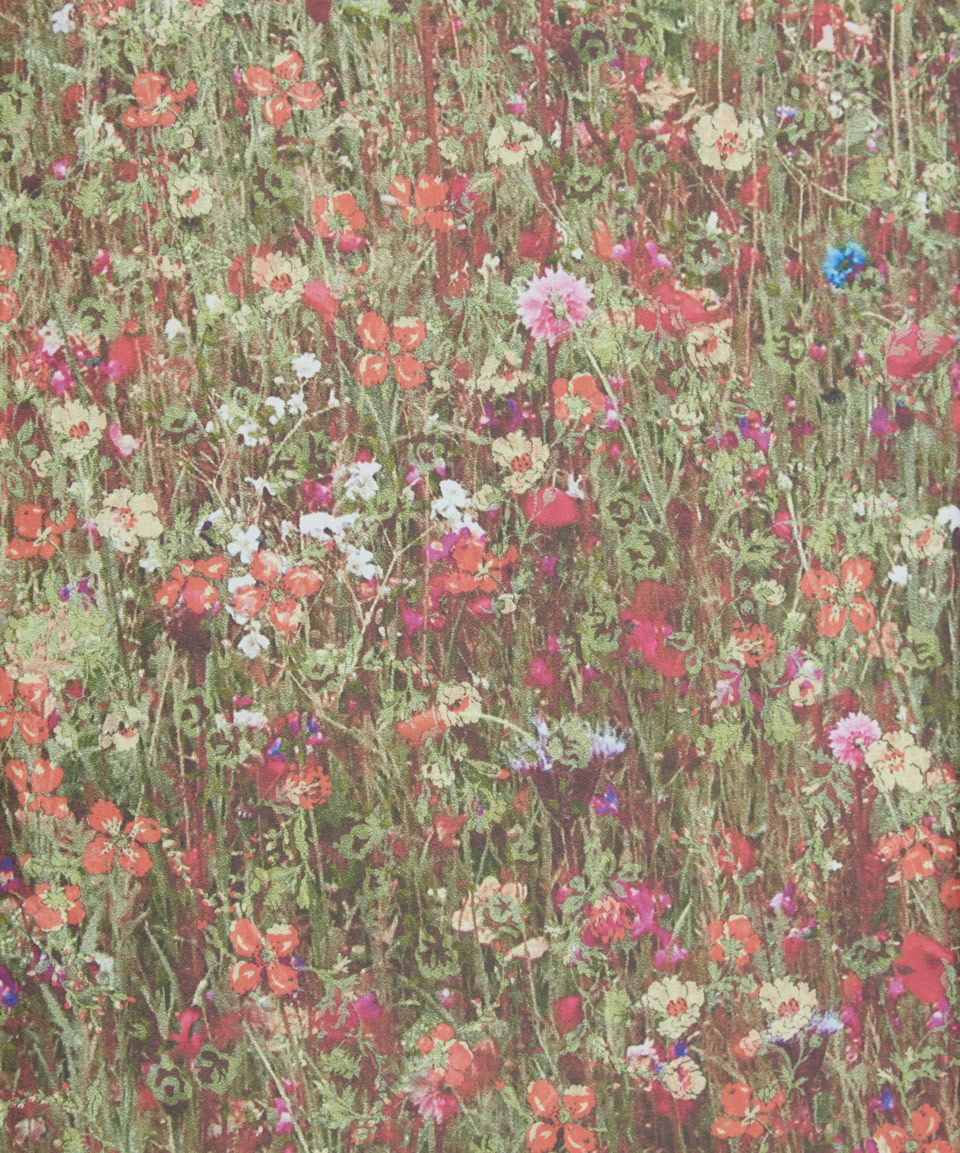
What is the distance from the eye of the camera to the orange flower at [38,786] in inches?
41.3

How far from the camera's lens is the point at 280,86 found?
3.44 feet

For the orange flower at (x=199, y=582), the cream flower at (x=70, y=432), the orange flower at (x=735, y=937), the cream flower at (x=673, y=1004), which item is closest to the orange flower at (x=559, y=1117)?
the cream flower at (x=673, y=1004)

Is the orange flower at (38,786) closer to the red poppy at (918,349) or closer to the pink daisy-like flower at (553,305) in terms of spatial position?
the pink daisy-like flower at (553,305)

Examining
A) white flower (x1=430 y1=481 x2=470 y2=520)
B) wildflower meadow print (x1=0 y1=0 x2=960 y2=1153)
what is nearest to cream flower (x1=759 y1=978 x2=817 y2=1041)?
wildflower meadow print (x1=0 y1=0 x2=960 y2=1153)

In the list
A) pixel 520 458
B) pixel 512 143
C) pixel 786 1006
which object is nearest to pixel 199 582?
pixel 520 458

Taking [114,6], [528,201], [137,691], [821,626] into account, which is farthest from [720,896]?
[114,6]

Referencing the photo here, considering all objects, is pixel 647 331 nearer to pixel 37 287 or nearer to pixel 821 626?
pixel 821 626

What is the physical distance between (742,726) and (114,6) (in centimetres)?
108

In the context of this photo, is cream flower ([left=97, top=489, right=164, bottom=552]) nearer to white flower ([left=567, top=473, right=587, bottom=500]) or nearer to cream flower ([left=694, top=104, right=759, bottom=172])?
white flower ([left=567, top=473, right=587, bottom=500])

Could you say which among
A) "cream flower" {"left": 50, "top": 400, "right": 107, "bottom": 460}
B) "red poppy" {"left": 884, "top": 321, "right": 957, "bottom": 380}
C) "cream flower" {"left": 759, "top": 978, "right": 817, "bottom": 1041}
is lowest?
"cream flower" {"left": 759, "top": 978, "right": 817, "bottom": 1041}

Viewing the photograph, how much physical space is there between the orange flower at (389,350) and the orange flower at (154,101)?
313mm

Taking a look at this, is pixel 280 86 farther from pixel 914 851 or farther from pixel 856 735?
pixel 914 851

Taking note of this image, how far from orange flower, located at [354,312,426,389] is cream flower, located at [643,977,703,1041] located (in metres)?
0.74

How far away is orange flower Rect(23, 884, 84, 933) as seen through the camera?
1.04m
